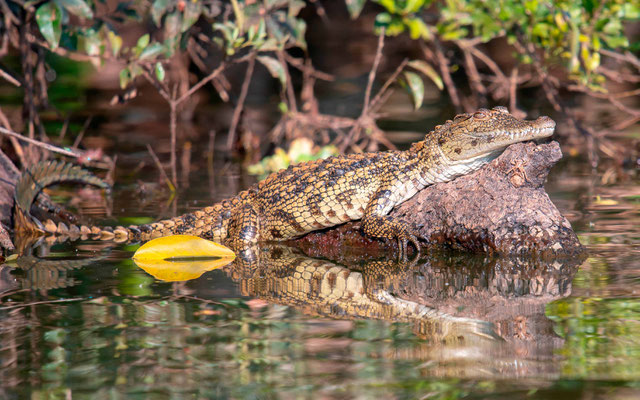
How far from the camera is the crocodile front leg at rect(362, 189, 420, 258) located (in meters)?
5.43

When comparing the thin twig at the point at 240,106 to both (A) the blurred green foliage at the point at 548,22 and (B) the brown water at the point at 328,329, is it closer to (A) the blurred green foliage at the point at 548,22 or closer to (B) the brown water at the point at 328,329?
(A) the blurred green foliage at the point at 548,22

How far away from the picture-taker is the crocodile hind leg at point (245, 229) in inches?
243

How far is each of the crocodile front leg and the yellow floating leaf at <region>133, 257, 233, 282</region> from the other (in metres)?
1.03

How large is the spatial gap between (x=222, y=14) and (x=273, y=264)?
16.2 ft

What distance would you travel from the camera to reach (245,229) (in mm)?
6219

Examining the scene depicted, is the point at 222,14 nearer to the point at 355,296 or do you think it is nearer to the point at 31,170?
the point at 31,170

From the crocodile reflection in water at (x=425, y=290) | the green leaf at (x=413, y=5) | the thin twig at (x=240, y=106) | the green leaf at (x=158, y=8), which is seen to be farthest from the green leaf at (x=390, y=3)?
the crocodile reflection in water at (x=425, y=290)

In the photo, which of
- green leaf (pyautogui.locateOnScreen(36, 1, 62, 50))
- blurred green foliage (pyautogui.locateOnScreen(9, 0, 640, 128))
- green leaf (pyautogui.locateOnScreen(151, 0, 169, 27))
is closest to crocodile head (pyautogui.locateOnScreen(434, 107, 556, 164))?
blurred green foliage (pyautogui.locateOnScreen(9, 0, 640, 128))

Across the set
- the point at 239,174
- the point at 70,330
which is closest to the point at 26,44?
the point at 239,174

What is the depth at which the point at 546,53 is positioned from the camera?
898 centimetres

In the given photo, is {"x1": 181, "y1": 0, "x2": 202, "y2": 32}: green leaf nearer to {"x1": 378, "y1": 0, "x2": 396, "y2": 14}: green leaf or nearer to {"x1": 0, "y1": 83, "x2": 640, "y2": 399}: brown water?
{"x1": 378, "y1": 0, "x2": 396, "y2": 14}: green leaf

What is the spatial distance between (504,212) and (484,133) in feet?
2.02

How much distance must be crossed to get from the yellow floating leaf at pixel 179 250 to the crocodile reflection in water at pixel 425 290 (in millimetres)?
202

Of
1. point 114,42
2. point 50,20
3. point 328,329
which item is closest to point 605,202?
point 328,329
